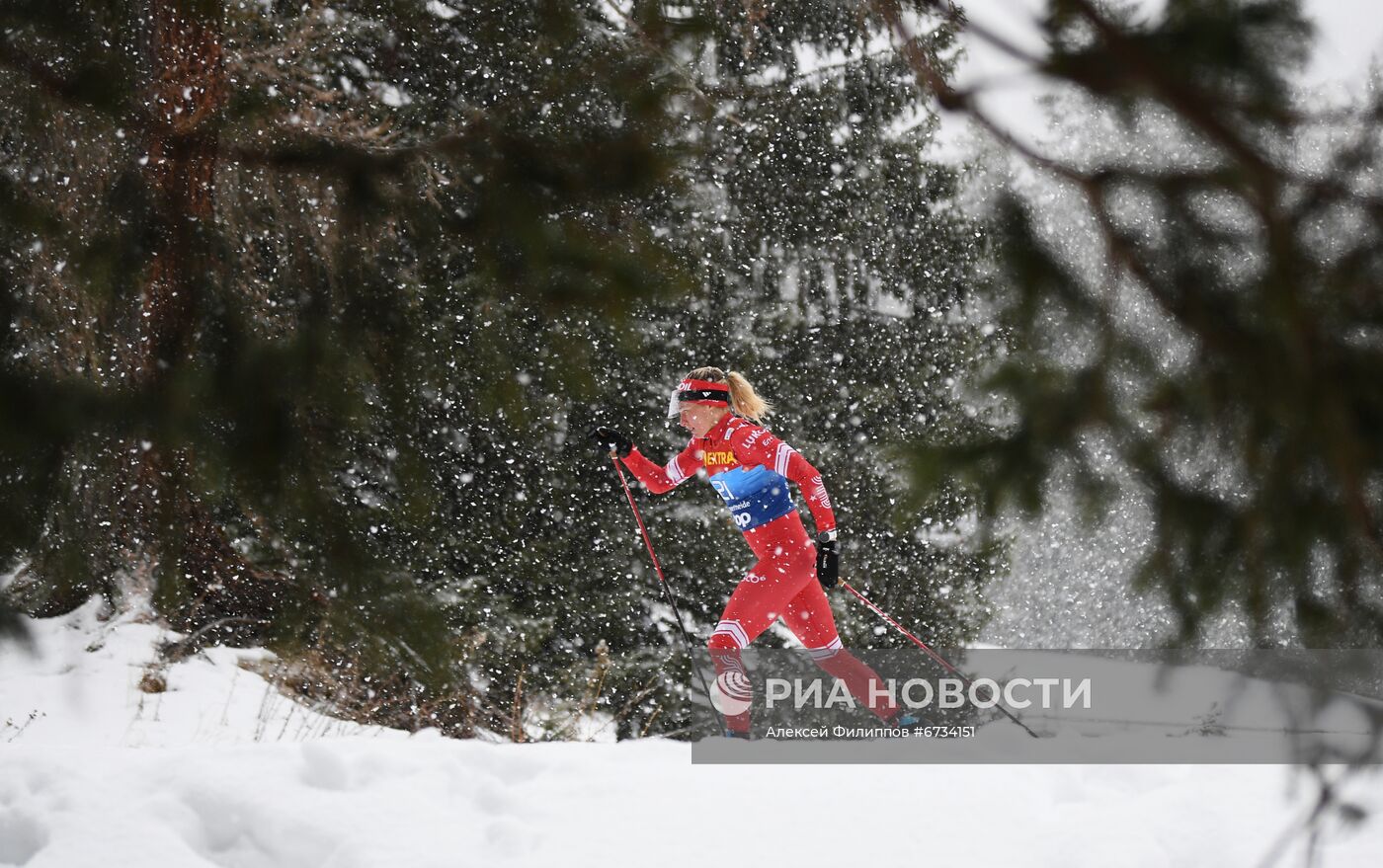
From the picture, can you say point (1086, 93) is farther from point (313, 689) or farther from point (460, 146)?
point (313, 689)

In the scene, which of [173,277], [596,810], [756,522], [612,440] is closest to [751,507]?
[756,522]

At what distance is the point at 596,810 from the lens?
11.4 feet

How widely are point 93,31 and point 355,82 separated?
5221mm

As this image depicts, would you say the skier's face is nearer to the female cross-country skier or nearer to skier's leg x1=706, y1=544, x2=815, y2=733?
the female cross-country skier

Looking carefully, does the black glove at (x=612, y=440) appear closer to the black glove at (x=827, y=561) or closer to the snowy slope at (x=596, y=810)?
the black glove at (x=827, y=561)

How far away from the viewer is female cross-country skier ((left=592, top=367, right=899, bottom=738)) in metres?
4.75

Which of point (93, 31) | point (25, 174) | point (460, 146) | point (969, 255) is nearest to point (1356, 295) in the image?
point (460, 146)

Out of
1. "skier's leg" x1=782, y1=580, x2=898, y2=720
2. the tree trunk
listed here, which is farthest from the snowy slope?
"skier's leg" x1=782, y1=580, x2=898, y2=720

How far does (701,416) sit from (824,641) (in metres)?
1.34

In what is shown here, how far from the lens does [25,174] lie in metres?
3.07

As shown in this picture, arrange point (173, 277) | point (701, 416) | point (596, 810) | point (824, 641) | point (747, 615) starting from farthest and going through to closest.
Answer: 1. point (824, 641)
2. point (747, 615)
3. point (701, 416)
4. point (596, 810)
5. point (173, 277)

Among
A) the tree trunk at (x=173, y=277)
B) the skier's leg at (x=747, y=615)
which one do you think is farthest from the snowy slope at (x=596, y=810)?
the skier's leg at (x=747, y=615)

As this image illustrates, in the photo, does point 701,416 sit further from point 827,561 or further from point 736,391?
point 827,561

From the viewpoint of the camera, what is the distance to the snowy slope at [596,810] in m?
3.08
